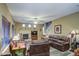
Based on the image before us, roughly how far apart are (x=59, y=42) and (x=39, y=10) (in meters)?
0.63

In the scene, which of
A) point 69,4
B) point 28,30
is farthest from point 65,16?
point 28,30

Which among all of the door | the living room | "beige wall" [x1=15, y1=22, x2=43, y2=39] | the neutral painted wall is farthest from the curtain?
the neutral painted wall

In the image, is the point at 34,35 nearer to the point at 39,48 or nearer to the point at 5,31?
the point at 39,48

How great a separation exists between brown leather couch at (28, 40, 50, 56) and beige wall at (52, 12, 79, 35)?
35 cm

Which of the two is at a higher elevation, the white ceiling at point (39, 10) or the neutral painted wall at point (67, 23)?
the white ceiling at point (39, 10)

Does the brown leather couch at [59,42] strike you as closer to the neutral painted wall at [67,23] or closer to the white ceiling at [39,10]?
the neutral painted wall at [67,23]

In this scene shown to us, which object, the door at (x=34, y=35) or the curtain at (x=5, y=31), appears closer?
the curtain at (x=5, y=31)

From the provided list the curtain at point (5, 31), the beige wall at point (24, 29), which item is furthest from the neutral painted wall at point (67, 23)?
the curtain at point (5, 31)

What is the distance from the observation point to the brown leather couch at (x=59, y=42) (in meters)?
2.16

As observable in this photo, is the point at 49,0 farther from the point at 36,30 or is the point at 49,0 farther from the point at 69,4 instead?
the point at 36,30

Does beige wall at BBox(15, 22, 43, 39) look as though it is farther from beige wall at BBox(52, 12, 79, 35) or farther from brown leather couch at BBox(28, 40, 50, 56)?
beige wall at BBox(52, 12, 79, 35)

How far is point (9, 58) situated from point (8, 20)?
0.63 m

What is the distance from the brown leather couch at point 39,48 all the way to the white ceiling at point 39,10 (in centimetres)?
35

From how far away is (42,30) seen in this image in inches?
86.0
